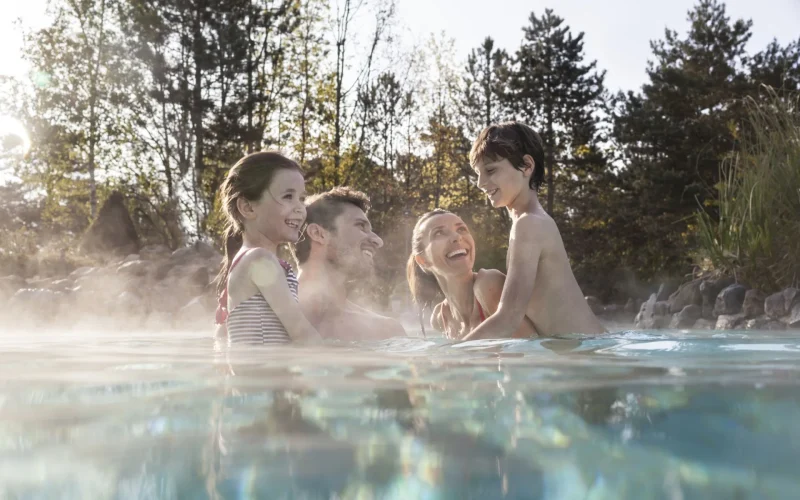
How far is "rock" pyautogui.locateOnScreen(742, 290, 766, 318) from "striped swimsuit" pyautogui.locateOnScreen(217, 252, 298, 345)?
Answer: 5.52 m

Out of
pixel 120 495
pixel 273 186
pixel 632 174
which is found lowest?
pixel 120 495

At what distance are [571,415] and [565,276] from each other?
9.16ft

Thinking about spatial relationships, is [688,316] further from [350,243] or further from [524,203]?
[350,243]

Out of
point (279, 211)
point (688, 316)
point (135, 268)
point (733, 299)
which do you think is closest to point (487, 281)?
point (279, 211)

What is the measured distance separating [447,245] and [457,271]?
181 millimetres

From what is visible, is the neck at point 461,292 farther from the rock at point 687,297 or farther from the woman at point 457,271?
the rock at point 687,297

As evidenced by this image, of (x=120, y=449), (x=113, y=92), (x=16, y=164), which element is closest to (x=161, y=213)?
(x=113, y=92)

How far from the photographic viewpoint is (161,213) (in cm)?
2045

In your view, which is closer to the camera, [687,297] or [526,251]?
[526,251]

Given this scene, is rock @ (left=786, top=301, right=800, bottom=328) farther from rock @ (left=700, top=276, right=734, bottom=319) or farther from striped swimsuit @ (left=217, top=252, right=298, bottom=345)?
striped swimsuit @ (left=217, top=252, right=298, bottom=345)

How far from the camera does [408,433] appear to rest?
3.92ft

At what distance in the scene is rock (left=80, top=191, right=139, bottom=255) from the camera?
62.0 ft

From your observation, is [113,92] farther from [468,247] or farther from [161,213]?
[468,247]

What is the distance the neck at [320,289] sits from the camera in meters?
4.31
